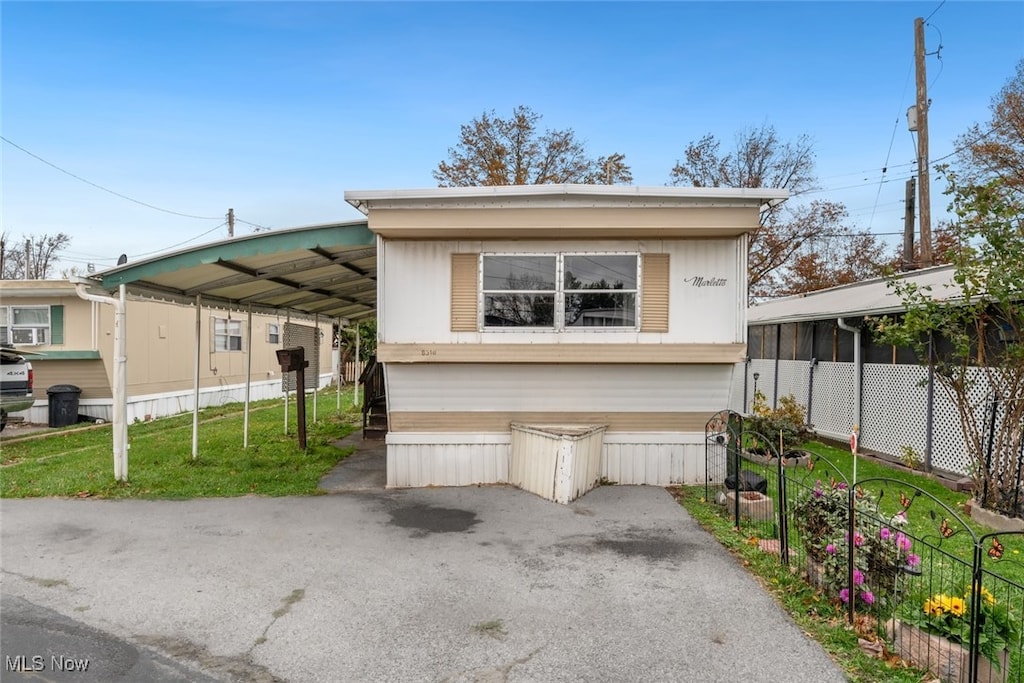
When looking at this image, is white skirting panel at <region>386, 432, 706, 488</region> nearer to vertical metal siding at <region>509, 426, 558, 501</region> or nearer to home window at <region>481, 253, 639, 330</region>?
vertical metal siding at <region>509, 426, 558, 501</region>

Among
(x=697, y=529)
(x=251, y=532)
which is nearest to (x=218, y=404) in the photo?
(x=251, y=532)

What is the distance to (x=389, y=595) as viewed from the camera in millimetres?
4094

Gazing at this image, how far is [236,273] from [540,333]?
4222 millimetres

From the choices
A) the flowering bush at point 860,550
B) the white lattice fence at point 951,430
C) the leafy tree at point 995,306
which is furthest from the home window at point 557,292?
the white lattice fence at point 951,430

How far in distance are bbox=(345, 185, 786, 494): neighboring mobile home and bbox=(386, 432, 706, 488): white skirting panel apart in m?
0.02

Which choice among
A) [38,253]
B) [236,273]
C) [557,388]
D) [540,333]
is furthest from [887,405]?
[38,253]

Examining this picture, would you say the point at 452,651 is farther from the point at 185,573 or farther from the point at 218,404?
the point at 218,404

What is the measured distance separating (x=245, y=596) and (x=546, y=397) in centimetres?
393

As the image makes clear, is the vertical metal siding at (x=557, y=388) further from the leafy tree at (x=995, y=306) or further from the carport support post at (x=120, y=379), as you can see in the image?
the carport support post at (x=120, y=379)

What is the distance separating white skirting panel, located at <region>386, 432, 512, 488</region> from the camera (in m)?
7.11

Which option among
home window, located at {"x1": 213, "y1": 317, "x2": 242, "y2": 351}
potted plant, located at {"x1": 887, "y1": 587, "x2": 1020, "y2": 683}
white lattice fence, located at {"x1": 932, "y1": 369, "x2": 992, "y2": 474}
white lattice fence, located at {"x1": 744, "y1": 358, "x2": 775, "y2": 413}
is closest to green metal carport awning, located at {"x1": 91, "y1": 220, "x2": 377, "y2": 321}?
potted plant, located at {"x1": 887, "y1": 587, "x2": 1020, "y2": 683}

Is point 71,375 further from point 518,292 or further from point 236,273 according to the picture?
point 518,292

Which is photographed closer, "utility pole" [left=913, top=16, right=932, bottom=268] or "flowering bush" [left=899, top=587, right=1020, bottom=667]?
"flowering bush" [left=899, top=587, right=1020, bottom=667]

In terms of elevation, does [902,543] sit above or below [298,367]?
below
